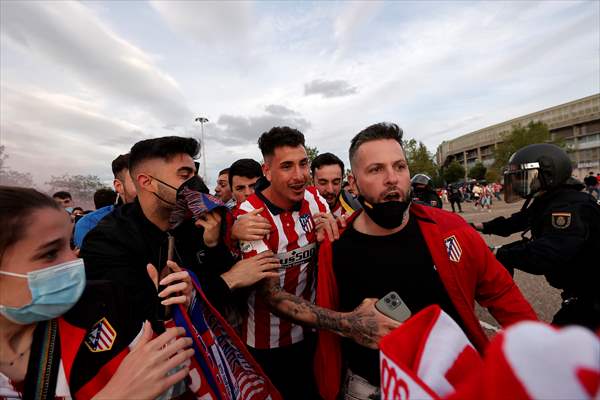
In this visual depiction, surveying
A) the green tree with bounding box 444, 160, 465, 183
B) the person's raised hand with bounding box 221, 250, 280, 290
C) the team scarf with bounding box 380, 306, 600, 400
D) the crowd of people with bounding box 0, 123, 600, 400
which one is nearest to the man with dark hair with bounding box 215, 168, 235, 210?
the crowd of people with bounding box 0, 123, 600, 400

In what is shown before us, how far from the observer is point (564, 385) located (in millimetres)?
372

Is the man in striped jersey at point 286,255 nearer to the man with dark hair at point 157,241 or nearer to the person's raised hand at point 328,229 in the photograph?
the person's raised hand at point 328,229

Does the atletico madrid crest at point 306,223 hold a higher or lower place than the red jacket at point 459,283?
higher

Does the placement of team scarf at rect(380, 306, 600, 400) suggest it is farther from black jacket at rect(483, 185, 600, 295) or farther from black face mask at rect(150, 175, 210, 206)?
black jacket at rect(483, 185, 600, 295)

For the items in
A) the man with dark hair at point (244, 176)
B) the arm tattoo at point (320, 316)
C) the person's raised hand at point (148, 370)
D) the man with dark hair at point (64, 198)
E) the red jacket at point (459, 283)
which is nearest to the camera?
the person's raised hand at point (148, 370)

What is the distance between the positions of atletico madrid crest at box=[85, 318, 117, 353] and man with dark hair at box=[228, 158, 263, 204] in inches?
128

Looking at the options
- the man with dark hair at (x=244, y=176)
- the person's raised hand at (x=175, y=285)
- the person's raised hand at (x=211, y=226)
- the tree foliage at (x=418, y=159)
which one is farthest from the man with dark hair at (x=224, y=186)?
the tree foliage at (x=418, y=159)

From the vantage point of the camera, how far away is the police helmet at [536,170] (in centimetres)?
289

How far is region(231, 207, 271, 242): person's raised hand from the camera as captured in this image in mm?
2072

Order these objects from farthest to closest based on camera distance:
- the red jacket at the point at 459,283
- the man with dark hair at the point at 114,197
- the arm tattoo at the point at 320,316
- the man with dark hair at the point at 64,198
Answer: the man with dark hair at the point at 64,198
the man with dark hair at the point at 114,197
the red jacket at the point at 459,283
the arm tattoo at the point at 320,316

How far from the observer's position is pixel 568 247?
2334 millimetres

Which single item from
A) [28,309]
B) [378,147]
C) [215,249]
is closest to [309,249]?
[215,249]

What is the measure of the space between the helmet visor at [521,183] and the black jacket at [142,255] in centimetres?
318

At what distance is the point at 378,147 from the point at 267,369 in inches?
86.1
